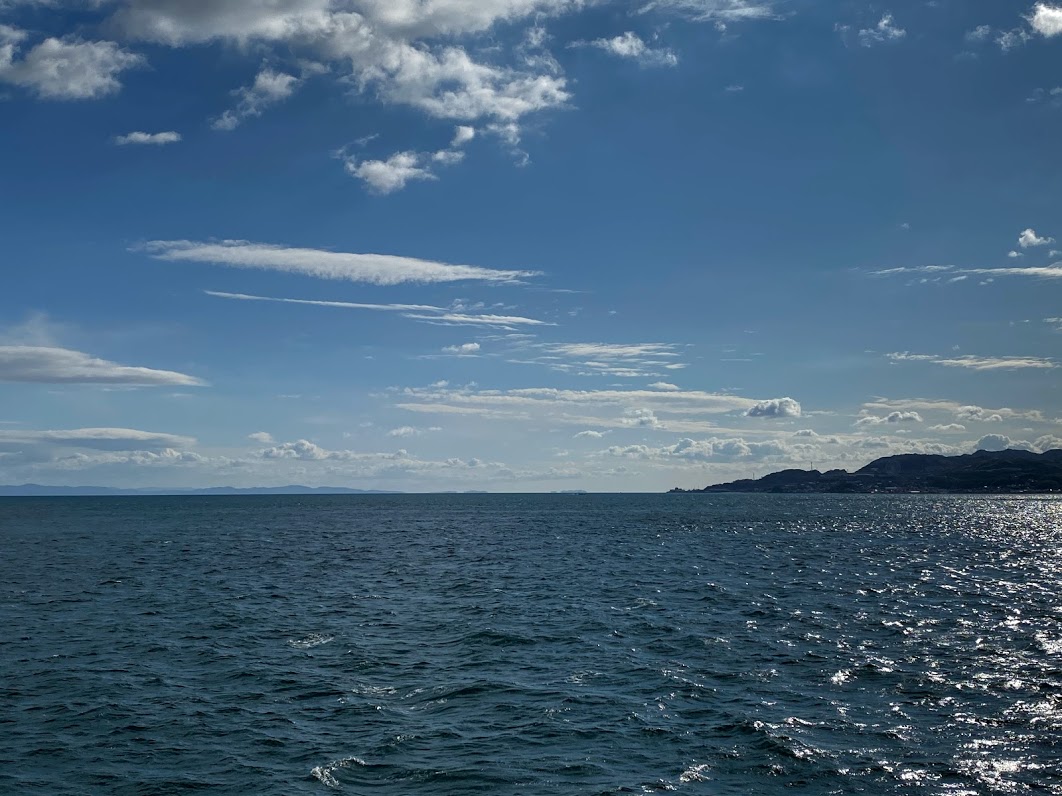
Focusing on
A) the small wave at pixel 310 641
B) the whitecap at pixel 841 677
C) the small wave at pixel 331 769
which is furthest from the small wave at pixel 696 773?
the small wave at pixel 310 641

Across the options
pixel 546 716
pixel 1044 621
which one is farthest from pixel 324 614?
pixel 1044 621

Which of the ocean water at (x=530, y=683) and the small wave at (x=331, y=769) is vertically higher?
the small wave at (x=331, y=769)

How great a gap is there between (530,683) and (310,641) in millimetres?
14579

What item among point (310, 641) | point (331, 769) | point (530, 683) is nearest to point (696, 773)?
point (331, 769)

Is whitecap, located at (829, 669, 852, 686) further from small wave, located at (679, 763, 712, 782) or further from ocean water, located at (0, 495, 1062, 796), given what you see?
small wave, located at (679, 763, 712, 782)

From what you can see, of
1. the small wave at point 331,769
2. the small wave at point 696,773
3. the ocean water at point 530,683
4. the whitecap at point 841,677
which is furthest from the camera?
the whitecap at point 841,677

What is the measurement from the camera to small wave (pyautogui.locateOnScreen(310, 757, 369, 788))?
2259 cm

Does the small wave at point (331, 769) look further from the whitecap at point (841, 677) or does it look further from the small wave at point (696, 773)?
Answer: the whitecap at point (841, 677)

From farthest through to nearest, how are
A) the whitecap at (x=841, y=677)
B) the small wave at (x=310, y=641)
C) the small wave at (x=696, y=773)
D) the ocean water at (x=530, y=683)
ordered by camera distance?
1. the small wave at (x=310, y=641)
2. the whitecap at (x=841, y=677)
3. the ocean water at (x=530, y=683)
4. the small wave at (x=696, y=773)

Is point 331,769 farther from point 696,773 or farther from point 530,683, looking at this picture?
point 530,683

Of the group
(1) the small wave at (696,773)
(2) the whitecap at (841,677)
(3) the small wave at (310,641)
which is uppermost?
(1) the small wave at (696,773)

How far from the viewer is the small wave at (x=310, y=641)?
4053 cm

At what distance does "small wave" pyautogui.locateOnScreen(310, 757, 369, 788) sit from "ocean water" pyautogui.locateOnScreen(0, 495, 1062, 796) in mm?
102

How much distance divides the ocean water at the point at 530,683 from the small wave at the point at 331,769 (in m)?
0.10
